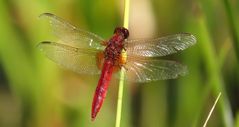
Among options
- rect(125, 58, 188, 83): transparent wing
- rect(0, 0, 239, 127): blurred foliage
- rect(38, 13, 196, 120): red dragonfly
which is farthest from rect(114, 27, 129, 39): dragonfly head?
rect(0, 0, 239, 127): blurred foliage

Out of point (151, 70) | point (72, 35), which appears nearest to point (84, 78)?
point (72, 35)

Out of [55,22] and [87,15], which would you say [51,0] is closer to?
[87,15]

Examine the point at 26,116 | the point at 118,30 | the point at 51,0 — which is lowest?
the point at 26,116

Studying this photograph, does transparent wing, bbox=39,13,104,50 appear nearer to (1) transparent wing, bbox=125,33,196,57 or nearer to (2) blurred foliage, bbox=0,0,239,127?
(1) transparent wing, bbox=125,33,196,57

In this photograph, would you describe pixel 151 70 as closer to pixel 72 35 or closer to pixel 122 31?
pixel 122 31

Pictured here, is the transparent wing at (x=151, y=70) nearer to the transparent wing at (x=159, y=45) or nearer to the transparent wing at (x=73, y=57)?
the transparent wing at (x=159, y=45)

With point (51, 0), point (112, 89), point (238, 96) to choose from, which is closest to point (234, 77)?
point (238, 96)
